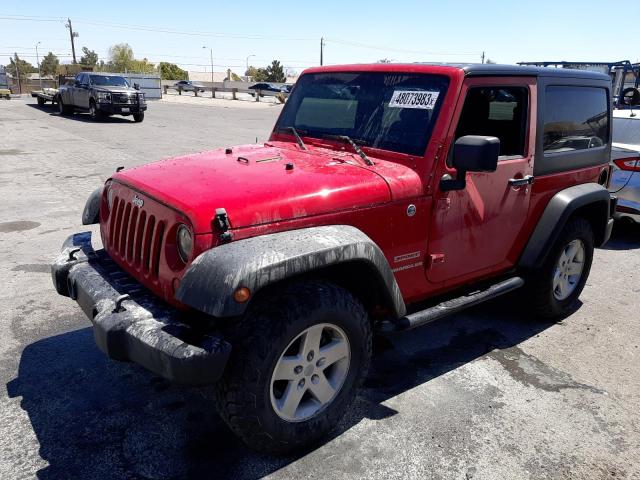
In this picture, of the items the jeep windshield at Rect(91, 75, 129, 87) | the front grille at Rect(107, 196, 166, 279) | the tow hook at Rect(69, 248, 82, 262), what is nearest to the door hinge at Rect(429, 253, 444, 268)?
the front grille at Rect(107, 196, 166, 279)

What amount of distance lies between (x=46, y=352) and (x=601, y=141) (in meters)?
4.75

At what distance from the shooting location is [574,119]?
14.2ft

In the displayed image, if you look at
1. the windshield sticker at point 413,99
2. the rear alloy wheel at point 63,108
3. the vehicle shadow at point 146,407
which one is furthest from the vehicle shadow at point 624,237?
the rear alloy wheel at point 63,108

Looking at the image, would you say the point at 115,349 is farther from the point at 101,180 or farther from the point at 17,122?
the point at 17,122

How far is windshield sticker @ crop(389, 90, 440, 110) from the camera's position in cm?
333

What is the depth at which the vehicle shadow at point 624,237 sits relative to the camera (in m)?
6.83

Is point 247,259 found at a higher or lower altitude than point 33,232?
higher

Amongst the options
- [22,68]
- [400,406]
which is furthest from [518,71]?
[22,68]

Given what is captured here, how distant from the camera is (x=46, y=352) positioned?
380 centimetres

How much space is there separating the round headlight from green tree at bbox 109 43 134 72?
301ft

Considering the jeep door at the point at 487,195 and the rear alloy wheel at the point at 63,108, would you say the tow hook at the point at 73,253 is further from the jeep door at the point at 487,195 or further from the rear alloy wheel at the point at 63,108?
the rear alloy wheel at the point at 63,108

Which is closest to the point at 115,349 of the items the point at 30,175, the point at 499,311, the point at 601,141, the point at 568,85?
the point at 499,311

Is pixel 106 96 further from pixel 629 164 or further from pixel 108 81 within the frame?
Answer: pixel 629 164

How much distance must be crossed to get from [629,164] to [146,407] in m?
6.35
